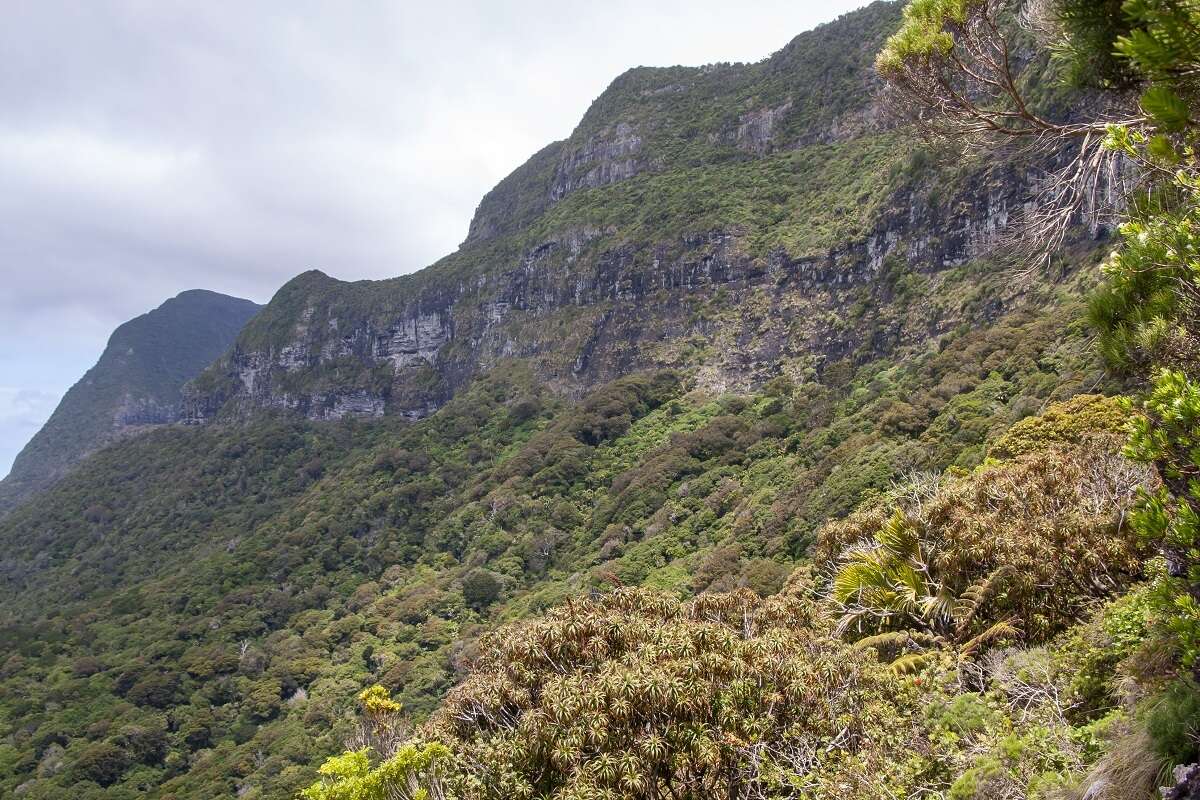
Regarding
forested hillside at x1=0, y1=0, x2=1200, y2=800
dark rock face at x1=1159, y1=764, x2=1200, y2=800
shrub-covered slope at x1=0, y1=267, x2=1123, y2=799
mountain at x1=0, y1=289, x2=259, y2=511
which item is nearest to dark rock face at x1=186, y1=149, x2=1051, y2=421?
forested hillside at x1=0, y1=0, x2=1200, y2=800

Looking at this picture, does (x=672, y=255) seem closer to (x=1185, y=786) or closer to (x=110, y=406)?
(x=1185, y=786)

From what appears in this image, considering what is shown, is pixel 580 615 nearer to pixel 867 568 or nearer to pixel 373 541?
pixel 867 568

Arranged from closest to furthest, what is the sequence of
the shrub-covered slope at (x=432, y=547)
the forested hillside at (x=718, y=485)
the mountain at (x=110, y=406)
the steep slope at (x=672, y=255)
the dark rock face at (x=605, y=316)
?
the forested hillside at (x=718, y=485), the shrub-covered slope at (x=432, y=547), the dark rock face at (x=605, y=316), the steep slope at (x=672, y=255), the mountain at (x=110, y=406)

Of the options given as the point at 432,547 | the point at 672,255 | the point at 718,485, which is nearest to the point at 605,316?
the point at 672,255

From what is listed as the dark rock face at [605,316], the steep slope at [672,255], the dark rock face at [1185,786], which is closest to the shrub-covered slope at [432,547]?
the dark rock face at [605,316]

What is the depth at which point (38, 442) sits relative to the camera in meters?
165

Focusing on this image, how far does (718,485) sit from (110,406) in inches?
7083

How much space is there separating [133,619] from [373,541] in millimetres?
21829

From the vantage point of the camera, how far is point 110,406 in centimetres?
16812

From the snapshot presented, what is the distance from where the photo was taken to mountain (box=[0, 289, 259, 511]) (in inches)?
6112

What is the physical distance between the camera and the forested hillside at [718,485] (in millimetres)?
5664

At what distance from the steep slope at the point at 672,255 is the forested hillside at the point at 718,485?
545 mm

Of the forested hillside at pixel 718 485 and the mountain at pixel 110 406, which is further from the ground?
the mountain at pixel 110 406

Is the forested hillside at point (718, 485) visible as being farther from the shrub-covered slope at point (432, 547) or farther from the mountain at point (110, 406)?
the mountain at point (110, 406)
